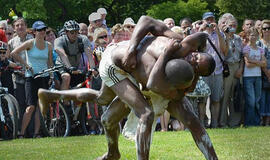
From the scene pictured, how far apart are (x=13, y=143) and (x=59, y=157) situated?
7.19 feet

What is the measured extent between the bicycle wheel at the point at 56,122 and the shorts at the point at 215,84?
9.65 ft

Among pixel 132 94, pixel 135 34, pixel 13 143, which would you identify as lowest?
pixel 13 143

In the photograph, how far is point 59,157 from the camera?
8.72 m

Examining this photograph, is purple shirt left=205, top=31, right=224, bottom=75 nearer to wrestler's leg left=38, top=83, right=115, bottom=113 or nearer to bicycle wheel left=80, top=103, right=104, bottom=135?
bicycle wheel left=80, top=103, right=104, bottom=135

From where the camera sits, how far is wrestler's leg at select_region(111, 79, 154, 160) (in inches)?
274

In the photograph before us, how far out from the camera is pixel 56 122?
1198 centimetres

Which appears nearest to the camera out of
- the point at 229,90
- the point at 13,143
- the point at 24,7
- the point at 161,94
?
the point at 161,94

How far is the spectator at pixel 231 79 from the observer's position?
13133 mm

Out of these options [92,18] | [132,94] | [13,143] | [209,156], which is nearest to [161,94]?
[132,94]

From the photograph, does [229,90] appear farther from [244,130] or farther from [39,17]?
[39,17]

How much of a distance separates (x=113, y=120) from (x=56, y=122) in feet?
14.2

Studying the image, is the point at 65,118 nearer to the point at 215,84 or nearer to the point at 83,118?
the point at 83,118

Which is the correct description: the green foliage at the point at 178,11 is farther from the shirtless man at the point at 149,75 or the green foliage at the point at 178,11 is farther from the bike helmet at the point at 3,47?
the shirtless man at the point at 149,75

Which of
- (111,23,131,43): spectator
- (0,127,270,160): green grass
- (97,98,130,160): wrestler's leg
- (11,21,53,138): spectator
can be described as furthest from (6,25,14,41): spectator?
(97,98,130,160): wrestler's leg
